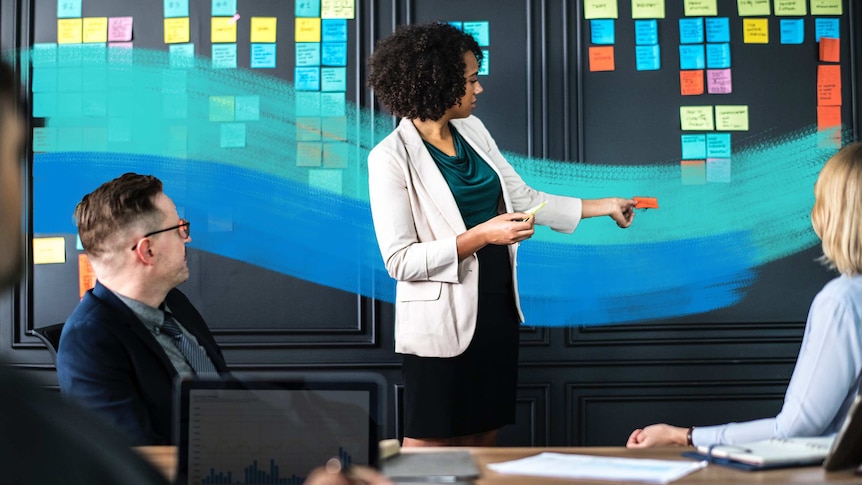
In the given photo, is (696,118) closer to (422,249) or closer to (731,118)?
(731,118)

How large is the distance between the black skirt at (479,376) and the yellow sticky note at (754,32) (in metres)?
1.54

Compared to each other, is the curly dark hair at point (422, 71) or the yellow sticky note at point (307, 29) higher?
the yellow sticky note at point (307, 29)

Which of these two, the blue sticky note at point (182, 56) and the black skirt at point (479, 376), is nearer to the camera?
the black skirt at point (479, 376)

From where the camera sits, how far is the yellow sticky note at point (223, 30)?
368 cm

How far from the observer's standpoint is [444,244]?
274cm

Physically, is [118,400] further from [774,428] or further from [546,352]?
[546,352]

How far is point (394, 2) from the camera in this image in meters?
3.65

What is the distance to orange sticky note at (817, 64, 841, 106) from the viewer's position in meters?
3.69

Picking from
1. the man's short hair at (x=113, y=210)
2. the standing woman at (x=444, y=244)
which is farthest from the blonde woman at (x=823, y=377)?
the man's short hair at (x=113, y=210)

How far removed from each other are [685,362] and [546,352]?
0.55 metres

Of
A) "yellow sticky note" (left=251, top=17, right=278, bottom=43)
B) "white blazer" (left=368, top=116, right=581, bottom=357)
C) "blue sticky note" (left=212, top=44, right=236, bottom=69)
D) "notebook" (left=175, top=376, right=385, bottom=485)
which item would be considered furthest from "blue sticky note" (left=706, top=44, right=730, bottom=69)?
"notebook" (left=175, top=376, right=385, bottom=485)

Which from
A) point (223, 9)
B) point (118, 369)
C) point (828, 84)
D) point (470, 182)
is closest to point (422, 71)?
point (470, 182)

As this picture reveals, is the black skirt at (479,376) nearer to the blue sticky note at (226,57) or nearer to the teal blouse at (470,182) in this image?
the teal blouse at (470,182)

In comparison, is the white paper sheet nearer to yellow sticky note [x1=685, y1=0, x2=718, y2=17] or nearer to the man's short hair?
the man's short hair
